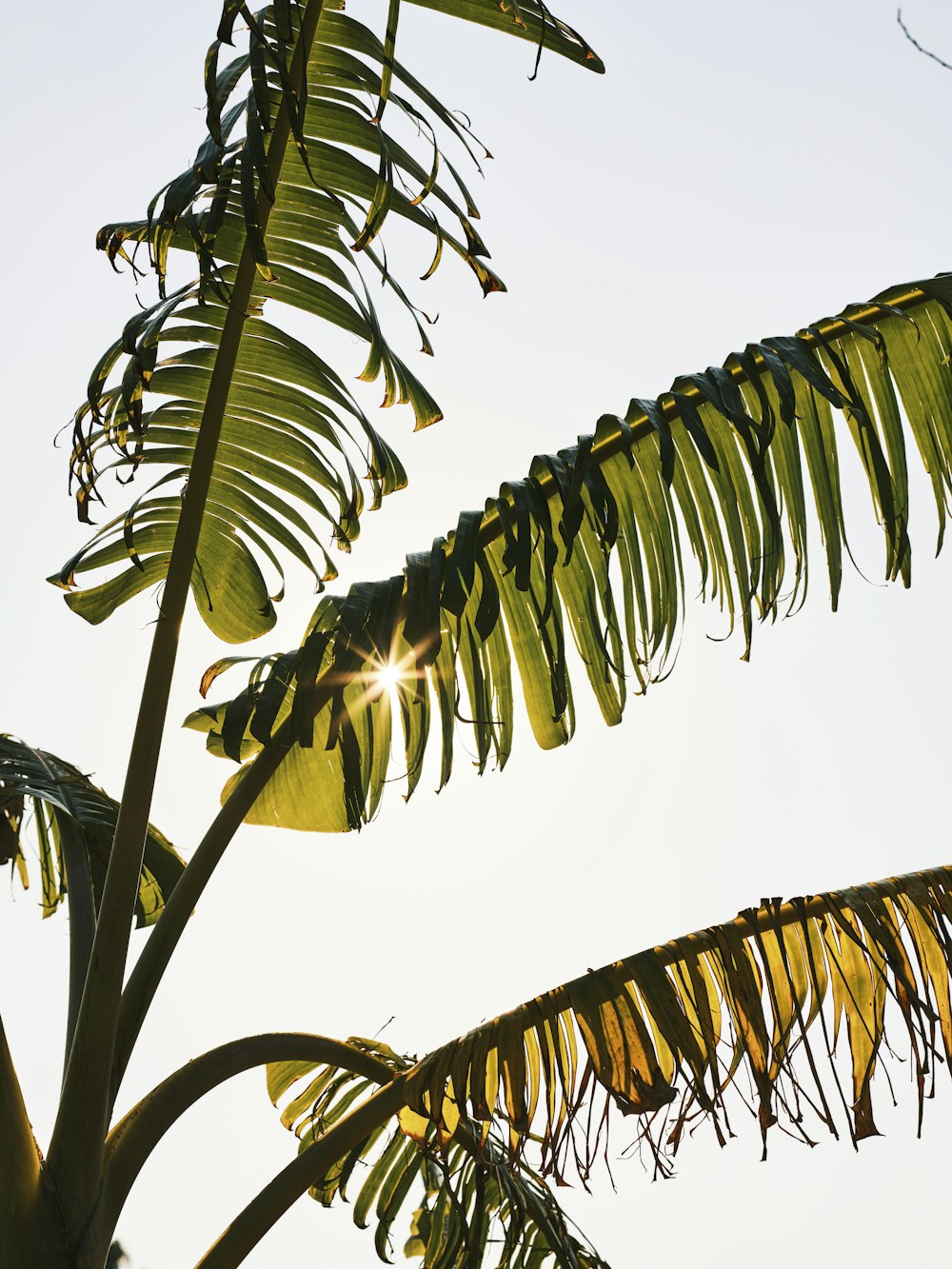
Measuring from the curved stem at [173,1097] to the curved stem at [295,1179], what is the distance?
159mm

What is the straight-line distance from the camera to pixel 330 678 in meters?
1.65

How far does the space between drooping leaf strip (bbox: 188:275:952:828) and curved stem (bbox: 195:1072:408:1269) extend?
1.54 feet

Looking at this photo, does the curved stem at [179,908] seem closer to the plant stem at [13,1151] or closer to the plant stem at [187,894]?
the plant stem at [187,894]

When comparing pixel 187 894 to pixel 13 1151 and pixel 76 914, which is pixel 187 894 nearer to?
pixel 76 914

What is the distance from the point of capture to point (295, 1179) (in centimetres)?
169

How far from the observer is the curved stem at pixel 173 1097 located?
1591mm

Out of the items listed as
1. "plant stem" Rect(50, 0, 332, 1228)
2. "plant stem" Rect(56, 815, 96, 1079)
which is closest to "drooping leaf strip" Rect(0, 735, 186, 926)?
"plant stem" Rect(56, 815, 96, 1079)

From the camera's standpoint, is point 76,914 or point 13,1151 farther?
point 76,914

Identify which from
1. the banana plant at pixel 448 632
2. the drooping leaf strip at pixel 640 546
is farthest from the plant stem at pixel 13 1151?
the drooping leaf strip at pixel 640 546

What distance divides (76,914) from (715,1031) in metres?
1.14

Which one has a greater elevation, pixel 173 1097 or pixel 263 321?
pixel 263 321

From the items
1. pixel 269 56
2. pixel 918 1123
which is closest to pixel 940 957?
pixel 918 1123

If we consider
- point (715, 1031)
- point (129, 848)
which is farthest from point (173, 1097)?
point (715, 1031)

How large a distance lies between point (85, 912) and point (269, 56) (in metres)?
1.45
